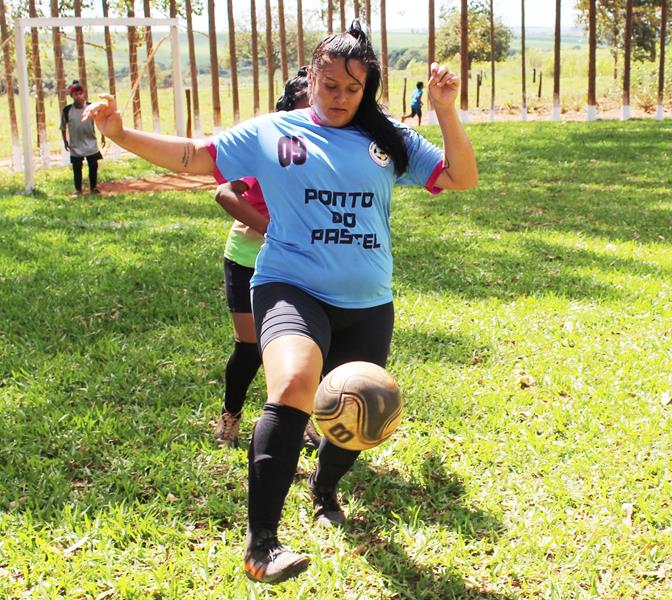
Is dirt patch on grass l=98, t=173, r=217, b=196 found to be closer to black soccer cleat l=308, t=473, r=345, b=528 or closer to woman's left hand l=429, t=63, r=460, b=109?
black soccer cleat l=308, t=473, r=345, b=528

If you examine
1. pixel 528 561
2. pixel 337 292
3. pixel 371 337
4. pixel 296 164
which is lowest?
pixel 528 561

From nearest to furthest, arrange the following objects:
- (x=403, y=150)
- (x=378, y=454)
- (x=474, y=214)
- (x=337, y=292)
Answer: (x=337, y=292) < (x=403, y=150) < (x=378, y=454) < (x=474, y=214)

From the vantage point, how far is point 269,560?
8.54 ft

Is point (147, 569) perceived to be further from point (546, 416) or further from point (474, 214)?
point (474, 214)

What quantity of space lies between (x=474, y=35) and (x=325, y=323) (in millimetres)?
52613

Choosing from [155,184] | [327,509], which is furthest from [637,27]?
[327,509]

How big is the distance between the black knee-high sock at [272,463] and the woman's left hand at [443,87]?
1375 millimetres

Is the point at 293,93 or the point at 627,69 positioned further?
the point at 627,69

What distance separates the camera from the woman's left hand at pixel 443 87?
3.20m

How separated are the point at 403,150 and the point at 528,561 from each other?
1819 millimetres

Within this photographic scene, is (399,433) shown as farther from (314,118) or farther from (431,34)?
(431,34)

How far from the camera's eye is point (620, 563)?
11.1 feet

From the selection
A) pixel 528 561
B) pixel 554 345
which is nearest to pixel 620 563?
pixel 528 561

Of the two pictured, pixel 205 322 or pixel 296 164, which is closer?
pixel 296 164
